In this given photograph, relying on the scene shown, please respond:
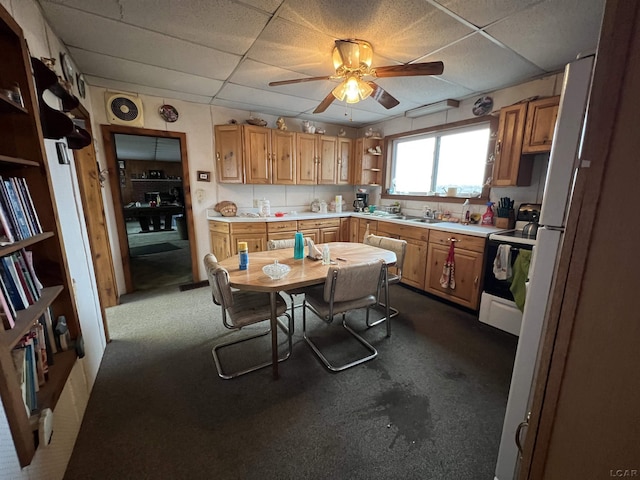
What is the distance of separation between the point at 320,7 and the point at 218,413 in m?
2.52

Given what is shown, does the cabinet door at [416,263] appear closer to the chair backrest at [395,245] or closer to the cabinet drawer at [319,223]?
the chair backrest at [395,245]

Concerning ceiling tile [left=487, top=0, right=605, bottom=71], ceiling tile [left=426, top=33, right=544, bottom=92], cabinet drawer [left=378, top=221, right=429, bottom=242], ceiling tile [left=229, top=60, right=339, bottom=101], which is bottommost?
cabinet drawer [left=378, top=221, right=429, bottom=242]

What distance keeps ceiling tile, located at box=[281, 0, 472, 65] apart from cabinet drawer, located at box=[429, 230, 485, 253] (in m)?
1.77

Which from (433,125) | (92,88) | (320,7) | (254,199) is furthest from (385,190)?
(92,88)

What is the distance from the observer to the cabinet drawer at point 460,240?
105 inches

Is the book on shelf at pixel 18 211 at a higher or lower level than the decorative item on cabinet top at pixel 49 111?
lower

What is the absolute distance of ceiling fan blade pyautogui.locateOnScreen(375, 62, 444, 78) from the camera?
1.66m

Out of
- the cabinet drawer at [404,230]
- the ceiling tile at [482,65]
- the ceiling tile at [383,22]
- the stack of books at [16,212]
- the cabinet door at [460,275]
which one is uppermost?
the ceiling tile at [482,65]

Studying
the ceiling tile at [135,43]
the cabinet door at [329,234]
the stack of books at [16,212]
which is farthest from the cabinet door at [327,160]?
the stack of books at [16,212]

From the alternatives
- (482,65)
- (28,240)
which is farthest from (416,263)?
(28,240)

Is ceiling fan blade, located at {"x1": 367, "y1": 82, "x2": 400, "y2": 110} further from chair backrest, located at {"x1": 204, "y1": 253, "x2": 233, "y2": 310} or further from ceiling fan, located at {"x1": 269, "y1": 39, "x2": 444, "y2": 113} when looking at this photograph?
chair backrest, located at {"x1": 204, "y1": 253, "x2": 233, "y2": 310}

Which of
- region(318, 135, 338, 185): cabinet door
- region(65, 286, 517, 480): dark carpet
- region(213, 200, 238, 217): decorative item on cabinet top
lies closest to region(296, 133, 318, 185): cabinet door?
region(318, 135, 338, 185): cabinet door

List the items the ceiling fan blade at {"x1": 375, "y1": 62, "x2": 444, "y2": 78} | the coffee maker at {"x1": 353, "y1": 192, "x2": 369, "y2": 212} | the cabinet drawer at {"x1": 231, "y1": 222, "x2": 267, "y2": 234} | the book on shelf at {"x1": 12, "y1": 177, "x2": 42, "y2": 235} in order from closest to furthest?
the book on shelf at {"x1": 12, "y1": 177, "x2": 42, "y2": 235}, the ceiling fan blade at {"x1": 375, "y1": 62, "x2": 444, "y2": 78}, the cabinet drawer at {"x1": 231, "y1": 222, "x2": 267, "y2": 234}, the coffee maker at {"x1": 353, "y1": 192, "x2": 369, "y2": 212}

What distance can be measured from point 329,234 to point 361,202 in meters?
0.92
